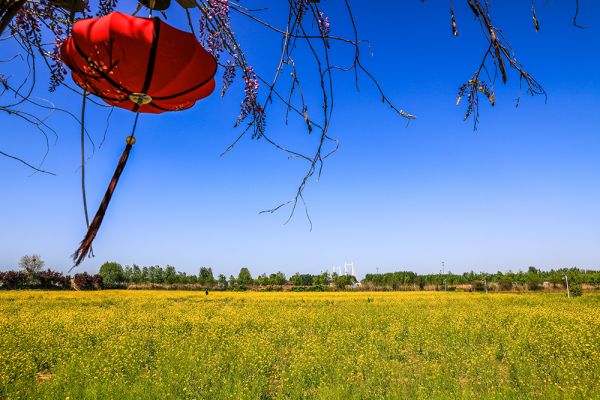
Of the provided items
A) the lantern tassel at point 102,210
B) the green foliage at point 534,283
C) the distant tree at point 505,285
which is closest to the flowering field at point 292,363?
the lantern tassel at point 102,210

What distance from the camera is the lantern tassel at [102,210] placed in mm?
1098

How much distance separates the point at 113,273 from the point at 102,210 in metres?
83.1

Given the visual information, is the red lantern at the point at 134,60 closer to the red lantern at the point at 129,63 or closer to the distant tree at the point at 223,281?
the red lantern at the point at 129,63

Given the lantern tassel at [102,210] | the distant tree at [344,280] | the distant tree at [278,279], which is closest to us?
the lantern tassel at [102,210]

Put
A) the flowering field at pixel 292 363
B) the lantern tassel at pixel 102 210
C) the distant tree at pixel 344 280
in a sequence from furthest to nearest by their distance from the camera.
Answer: the distant tree at pixel 344 280 → the flowering field at pixel 292 363 → the lantern tassel at pixel 102 210

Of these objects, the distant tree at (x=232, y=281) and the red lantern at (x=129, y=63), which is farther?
the distant tree at (x=232, y=281)

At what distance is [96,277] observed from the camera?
162 feet

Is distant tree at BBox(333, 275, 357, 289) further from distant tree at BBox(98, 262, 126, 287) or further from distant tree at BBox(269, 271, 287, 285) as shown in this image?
distant tree at BBox(98, 262, 126, 287)

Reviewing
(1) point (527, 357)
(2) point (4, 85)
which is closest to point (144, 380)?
(2) point (4, 85)

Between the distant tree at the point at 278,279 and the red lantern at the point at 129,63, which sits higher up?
the red lantern at the point at 129,63

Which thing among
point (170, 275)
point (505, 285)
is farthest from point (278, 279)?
point (505, 285)

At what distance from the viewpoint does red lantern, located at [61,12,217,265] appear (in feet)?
3.85

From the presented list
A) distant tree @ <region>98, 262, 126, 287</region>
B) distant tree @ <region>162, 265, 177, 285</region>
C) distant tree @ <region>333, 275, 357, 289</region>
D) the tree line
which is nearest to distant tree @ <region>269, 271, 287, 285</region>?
the tree line

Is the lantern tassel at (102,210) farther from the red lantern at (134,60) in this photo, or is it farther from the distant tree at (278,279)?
the distant tree at (278,279)
